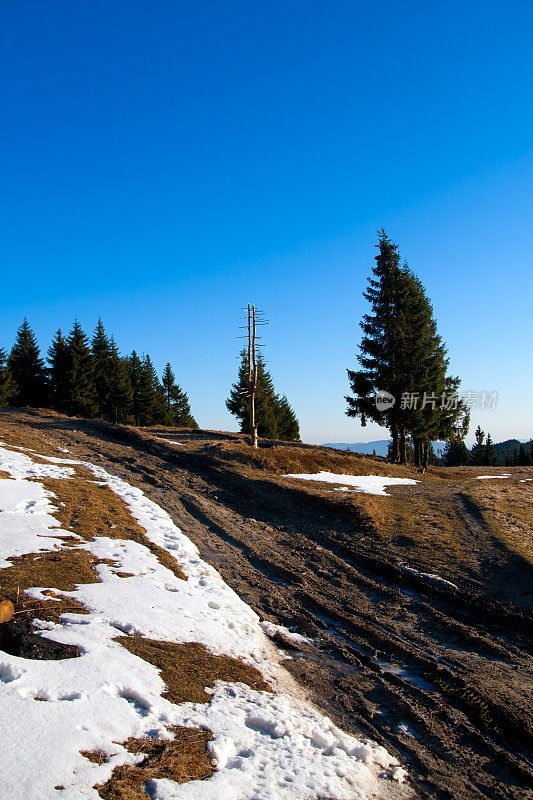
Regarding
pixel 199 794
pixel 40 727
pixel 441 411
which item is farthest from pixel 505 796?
pixel 441 411

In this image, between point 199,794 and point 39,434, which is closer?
point 199,794

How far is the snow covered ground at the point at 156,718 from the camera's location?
10.6 feet

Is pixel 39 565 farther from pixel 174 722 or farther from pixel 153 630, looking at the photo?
pixel 174 722

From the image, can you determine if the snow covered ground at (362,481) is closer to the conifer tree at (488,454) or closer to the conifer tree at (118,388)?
the conifer tree at (118,388)

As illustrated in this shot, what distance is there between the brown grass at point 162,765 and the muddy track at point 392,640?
182 cm

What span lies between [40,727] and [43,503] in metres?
8.19

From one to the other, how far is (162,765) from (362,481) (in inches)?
720

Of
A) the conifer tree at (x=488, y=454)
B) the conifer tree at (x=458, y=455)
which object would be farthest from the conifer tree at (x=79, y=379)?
the conifer tree at (x=488, y=454)

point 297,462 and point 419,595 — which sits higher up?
point 297,462

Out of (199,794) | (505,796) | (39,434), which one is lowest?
(505,796)

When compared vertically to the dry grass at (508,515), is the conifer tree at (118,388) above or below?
above

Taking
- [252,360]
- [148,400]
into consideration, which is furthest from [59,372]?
[252,360]

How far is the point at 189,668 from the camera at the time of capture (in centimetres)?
512

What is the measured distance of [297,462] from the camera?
2258 centimetres
